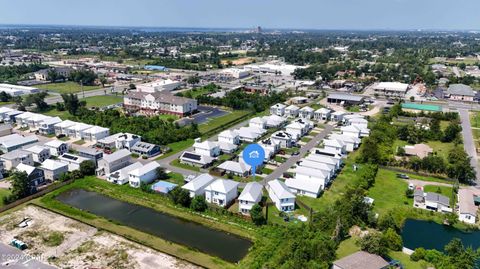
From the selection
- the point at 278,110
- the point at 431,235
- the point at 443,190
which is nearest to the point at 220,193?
the point at 431,235

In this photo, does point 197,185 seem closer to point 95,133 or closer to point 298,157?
point 298,157

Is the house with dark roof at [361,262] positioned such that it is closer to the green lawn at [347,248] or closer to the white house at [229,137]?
the green lawn at [347,248]

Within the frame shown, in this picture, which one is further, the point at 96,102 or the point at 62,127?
the point at 96,102

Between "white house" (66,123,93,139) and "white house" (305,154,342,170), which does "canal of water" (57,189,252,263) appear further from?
"white house" (66,123,93,139)

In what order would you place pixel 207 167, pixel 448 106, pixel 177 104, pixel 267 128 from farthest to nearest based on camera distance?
1. pixel 448 106
2. pixel 177 104
3. pixel 267 128
4. pixel 207 167

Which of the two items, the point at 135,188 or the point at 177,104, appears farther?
the point at 177,104

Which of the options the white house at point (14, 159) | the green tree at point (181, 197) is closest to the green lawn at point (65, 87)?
the white house at point (14, 159)

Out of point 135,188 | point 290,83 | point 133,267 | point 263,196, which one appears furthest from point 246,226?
point 290,83

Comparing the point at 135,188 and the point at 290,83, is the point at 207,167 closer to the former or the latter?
the point at 135,188

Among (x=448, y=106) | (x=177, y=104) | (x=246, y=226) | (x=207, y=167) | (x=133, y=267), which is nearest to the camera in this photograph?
(x=133, y=267)
